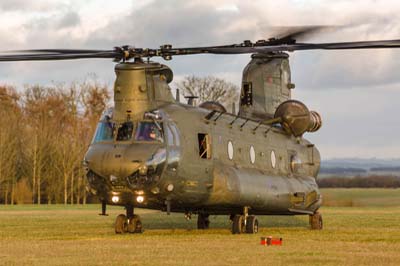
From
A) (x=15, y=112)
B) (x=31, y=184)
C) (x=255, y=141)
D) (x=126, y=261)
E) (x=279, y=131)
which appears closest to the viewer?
(x=126, y=261)

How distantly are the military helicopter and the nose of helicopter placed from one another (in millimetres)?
28

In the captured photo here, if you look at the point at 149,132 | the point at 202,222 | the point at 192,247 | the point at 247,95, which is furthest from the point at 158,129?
the point at 247,95

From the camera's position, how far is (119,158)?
89.5 ft

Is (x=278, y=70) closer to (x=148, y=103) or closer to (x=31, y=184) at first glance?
(x=148, y=103)

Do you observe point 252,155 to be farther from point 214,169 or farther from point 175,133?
point 175,133

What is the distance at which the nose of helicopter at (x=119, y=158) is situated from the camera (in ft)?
89.1

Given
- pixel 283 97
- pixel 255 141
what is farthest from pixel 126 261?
pixel 283 97

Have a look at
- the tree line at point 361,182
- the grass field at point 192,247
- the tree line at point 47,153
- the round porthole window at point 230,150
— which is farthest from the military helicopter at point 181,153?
the tree line at point 361,182

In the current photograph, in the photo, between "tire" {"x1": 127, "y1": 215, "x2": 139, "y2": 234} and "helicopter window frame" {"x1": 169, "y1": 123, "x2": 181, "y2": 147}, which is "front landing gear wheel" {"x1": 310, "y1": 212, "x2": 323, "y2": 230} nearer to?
"tire" {"x1": 127, "y1": 215, "x2": 139, "y2": 234}

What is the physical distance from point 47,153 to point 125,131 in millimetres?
67008

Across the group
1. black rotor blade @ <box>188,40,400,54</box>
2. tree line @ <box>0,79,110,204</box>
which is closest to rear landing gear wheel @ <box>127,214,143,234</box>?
black rotor blade @ <box>188,40,400,54</box>

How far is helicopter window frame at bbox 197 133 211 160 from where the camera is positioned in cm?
3002

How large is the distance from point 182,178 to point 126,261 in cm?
808

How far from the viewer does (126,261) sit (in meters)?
20.7
